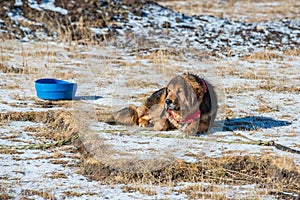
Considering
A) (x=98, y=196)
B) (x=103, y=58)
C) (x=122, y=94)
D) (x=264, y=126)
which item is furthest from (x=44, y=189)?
(x=103, y=58)

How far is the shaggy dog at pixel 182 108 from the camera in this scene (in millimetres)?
7234

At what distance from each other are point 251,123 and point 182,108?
137 centimetres

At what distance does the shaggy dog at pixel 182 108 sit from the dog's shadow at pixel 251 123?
18.6 inches

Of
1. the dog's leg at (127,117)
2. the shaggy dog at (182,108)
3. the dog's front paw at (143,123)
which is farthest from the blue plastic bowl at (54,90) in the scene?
the dog's front paw at (143,123)

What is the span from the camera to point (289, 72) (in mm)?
12344

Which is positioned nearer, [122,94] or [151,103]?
[151,103]

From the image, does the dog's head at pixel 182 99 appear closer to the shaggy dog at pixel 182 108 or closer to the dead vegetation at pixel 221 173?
the shaggy dog at pixel 182 108

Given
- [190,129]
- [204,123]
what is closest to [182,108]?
[190,129]

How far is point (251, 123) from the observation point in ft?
26.6

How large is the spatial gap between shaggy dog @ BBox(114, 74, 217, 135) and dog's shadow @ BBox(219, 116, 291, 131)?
473 mm

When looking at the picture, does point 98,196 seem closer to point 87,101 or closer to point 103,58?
point 87,101

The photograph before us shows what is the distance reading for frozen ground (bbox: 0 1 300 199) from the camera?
574cm

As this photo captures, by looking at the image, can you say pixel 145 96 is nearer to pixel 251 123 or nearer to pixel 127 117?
pixel 127 117

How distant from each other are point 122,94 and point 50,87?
1.50 metres
